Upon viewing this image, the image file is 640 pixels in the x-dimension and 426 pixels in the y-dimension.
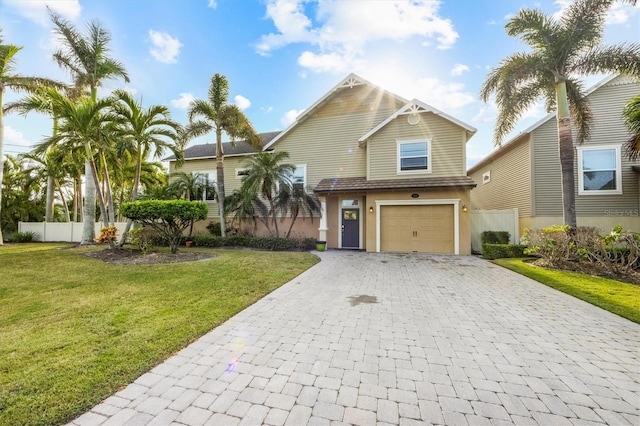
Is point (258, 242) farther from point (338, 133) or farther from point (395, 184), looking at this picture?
point (338, 133)

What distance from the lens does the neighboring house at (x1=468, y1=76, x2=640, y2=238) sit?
10742 millimetres

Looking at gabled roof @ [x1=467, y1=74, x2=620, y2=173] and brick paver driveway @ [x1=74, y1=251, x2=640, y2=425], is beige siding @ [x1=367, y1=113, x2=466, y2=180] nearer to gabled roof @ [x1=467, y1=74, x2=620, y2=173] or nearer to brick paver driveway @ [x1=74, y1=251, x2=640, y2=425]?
gabled roof @ [x1=467, y1=74, x2=620, y2=173]

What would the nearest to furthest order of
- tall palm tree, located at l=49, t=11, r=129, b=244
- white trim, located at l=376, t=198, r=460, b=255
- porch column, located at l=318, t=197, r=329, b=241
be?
1. white trim, located at l=376, t=198, r=460, b=255
2. tall palm tree, located at l=49, t=11, r=129, b=244
3. porch column, located at l=318, t=197, r=329, b=241

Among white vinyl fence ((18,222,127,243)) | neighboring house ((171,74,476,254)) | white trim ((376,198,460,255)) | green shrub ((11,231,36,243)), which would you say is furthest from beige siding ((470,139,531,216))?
green shrub ((11,231,36,243))

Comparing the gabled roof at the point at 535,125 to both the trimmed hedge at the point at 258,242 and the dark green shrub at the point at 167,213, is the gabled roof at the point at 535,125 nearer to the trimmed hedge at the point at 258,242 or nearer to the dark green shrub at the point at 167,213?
the trimmed hedge at the point at 258,242

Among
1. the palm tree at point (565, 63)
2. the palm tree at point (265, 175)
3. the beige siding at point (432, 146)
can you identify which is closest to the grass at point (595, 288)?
the palm tree at point (565, 63)

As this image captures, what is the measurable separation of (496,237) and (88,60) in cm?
2115

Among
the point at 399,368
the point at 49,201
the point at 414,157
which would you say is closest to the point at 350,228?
the point at 414,157

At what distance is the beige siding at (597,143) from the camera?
10.7 metres

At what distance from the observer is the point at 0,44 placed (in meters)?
12.3

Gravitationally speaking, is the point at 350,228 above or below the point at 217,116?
below

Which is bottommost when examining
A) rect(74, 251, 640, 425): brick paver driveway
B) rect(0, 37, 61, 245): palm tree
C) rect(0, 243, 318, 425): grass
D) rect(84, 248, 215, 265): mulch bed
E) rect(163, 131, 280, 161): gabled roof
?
rect(74, 251, 640, 425): brick paver driveway

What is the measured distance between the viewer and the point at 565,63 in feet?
30.9

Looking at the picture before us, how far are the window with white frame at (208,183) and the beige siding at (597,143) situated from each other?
17.1 m
